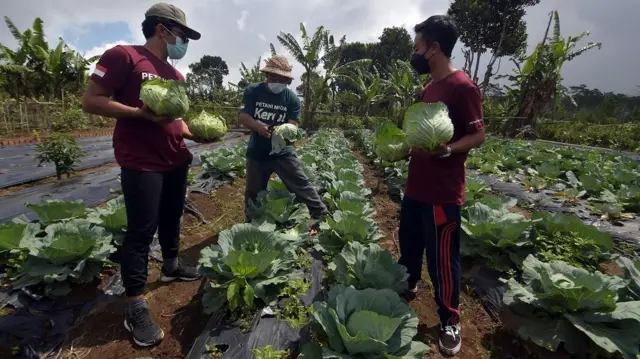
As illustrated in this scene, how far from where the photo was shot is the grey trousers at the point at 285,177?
3.83 metres

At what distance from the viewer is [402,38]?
148ft

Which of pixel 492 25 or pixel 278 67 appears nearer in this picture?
pixel 278 67

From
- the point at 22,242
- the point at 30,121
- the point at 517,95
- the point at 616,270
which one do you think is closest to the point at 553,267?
the point at 616,270

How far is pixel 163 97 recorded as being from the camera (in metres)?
2.06

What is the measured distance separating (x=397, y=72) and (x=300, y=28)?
6.93 metres

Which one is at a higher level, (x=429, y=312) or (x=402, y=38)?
(x=402, y=38)

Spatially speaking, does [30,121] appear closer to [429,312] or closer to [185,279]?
[185,279]

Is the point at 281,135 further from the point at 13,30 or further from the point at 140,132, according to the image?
the point at 13,30

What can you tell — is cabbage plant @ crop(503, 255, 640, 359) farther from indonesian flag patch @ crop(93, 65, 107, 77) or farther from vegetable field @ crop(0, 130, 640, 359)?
indonesian flag patch @ crop(93, 65, 107, 77)

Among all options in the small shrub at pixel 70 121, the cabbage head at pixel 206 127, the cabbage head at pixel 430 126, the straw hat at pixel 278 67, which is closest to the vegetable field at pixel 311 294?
the cabbage head at pixel 206 127

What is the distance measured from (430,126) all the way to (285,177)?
218 centimetres

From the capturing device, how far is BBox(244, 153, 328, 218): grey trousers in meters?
3.83

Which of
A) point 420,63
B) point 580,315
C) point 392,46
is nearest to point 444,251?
point 580,315

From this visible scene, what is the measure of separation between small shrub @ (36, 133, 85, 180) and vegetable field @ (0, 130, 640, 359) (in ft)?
11.8
